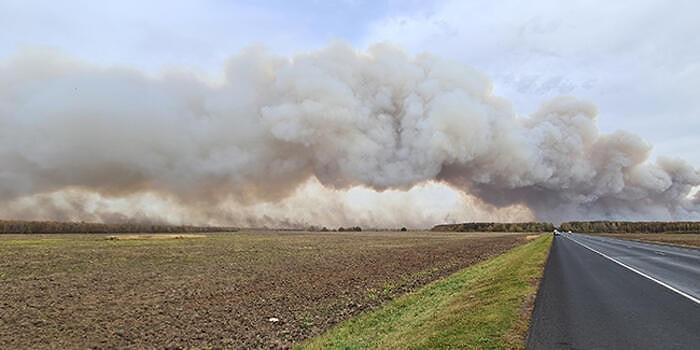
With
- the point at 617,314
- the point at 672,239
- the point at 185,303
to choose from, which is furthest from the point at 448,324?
the point at 672,239

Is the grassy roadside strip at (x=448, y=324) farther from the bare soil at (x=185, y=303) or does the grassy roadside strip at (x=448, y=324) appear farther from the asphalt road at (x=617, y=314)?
the bare soil at (x=185, y=303)

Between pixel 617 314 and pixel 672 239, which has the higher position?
pixel 617 314

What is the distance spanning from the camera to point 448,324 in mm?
10570

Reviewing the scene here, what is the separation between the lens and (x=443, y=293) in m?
18.8

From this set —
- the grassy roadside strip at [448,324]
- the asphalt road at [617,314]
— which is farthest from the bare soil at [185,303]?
the asphalt road at [617,314]

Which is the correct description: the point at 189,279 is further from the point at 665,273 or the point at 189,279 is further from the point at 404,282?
the point at 665,273

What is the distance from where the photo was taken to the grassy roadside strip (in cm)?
884

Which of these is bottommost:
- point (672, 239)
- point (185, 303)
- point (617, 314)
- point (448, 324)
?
point (672, 239)

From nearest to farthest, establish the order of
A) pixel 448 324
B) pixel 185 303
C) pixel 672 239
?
pixel 448 324
pixel 185 303
pixel 672 239

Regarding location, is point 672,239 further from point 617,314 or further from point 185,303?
point 185,303

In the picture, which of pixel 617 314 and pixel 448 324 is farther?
pixel 617 314

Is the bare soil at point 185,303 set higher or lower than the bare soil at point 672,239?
higher

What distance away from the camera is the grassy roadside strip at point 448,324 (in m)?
8.84

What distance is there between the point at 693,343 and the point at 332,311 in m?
12.1
